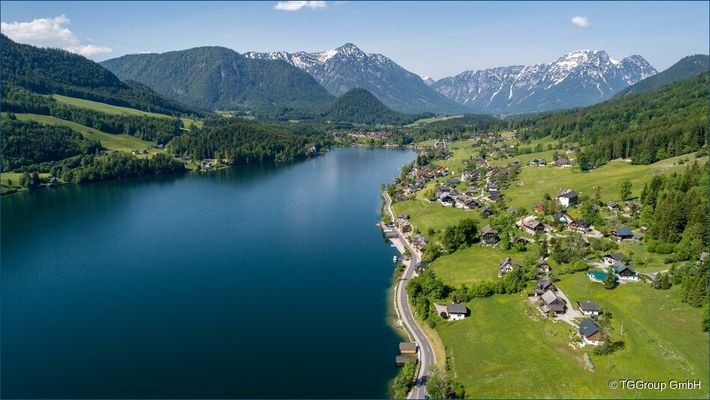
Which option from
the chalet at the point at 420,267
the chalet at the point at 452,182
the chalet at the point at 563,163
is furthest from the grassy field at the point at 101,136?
the chalet at the point at 563,163

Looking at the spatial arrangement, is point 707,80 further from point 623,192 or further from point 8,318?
point 8,318

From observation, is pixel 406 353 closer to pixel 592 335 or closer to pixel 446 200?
pixel 592 335

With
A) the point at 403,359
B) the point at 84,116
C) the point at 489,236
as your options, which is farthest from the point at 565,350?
the point at 84,116

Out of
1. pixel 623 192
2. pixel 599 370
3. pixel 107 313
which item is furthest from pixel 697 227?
pixel 107 313

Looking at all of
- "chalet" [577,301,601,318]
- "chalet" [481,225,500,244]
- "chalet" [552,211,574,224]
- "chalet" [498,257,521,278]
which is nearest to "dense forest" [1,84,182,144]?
"chalet" [481,225,500,244]

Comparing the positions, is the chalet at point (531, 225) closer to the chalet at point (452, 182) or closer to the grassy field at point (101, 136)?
the chalet at point (452, 182)

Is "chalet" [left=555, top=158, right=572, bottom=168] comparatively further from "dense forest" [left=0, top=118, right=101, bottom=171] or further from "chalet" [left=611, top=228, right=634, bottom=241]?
"dense forest" [left=0, top=118, right=101, bottom=171]
